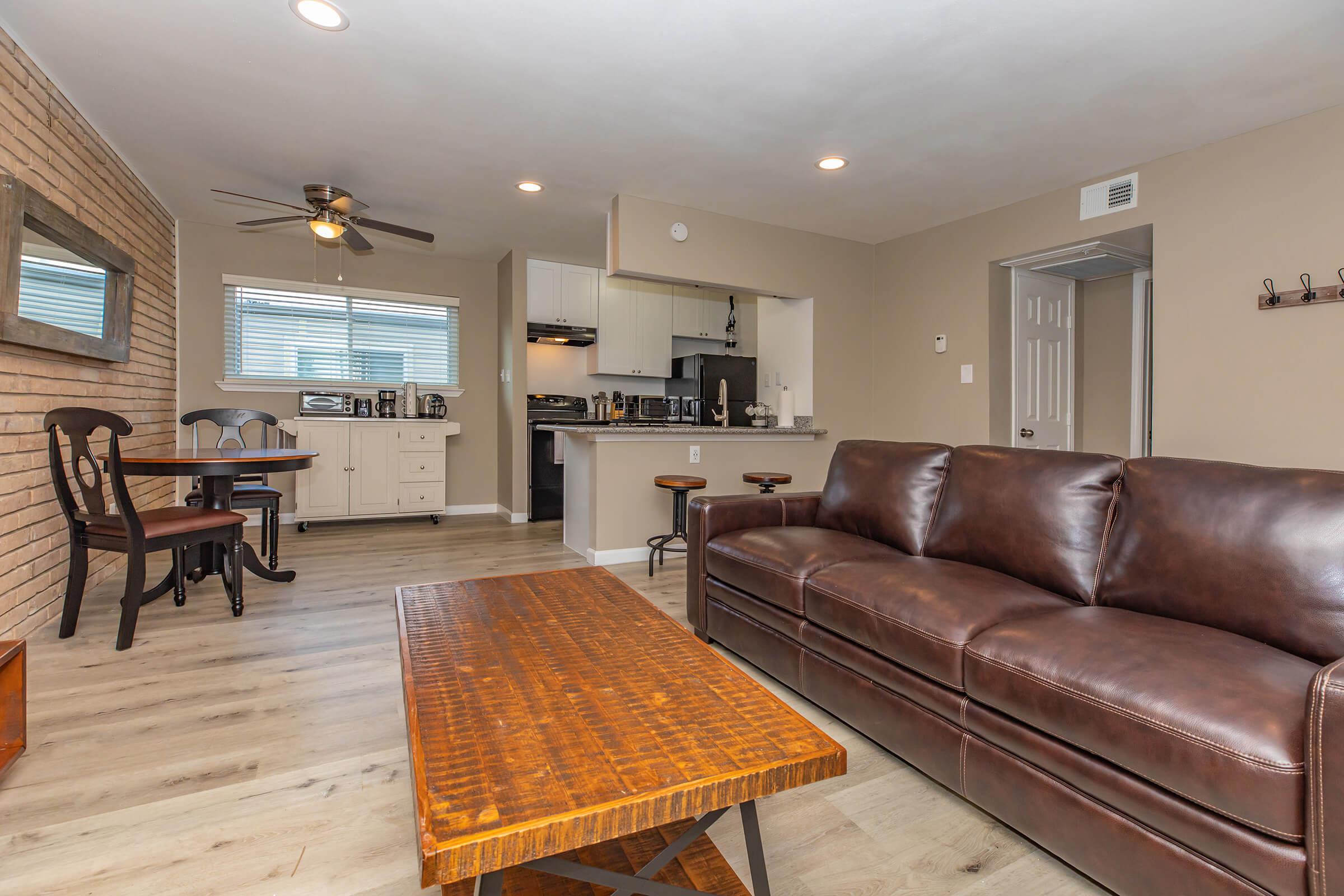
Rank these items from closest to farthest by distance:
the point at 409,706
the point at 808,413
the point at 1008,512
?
the point at 409,706, the point at 1008,512, the point at 808,413

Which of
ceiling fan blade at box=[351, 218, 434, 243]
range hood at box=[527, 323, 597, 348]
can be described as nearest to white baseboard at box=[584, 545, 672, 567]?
ceiling fan blade at box=[351, 218, 434, 243]

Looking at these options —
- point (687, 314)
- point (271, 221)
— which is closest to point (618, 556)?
point (271, 221)

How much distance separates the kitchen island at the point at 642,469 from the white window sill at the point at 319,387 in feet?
5.89

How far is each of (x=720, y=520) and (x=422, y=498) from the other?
3842 millimetres

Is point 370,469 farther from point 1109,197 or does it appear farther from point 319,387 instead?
point 1109,197

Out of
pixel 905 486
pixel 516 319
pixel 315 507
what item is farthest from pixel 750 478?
pixel 315 507

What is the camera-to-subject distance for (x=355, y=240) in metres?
4.13

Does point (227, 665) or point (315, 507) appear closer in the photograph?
point (227, 665)

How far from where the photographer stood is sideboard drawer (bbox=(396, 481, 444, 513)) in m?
5.54

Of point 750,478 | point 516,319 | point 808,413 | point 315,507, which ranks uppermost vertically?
point 516,319

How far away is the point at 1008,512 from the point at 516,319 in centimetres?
461

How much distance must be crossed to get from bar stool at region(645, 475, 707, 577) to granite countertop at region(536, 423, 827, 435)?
32 centimetres

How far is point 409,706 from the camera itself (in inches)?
45.2

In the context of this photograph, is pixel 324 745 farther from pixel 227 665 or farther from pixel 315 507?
pixel 315 507
